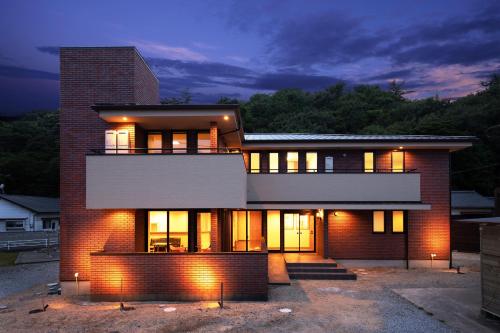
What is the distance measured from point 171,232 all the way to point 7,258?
62.4ft

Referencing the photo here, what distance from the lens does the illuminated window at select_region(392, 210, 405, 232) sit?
63.2ft

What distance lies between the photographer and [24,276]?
20297mm

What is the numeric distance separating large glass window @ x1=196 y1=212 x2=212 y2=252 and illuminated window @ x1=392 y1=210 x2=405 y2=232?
956cm

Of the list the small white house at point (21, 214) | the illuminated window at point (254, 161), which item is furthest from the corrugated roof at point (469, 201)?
the small white house at point (21, 214)

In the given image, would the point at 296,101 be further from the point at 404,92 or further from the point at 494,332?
the point at 494,332

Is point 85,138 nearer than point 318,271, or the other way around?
point 85,138

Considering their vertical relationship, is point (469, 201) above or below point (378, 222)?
above

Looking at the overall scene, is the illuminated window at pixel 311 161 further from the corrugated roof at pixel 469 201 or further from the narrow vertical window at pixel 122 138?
the corrugated roof at pixel 469 201

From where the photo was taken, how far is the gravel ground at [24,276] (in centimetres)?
1731

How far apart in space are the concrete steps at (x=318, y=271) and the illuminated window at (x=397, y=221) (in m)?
4.12

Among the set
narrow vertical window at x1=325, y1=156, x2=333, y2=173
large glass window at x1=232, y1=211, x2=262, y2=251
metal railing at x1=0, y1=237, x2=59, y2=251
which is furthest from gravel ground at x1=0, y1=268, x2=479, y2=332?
metal railing at x1=0, y1=237, x2=59, y2=251

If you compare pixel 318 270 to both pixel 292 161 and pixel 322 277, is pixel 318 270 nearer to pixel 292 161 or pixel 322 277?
pixel 322 277

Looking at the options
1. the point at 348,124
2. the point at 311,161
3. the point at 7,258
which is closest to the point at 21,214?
the point at 7,258

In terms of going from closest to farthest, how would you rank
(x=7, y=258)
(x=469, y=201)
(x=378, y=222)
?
(x=378, y=222), (x=7, y=258), (x=469, y=201)
